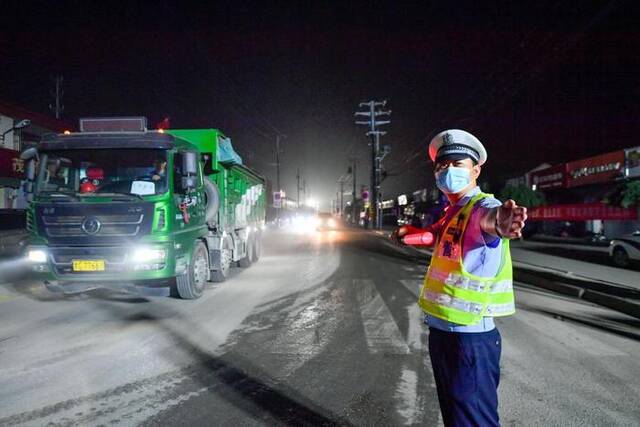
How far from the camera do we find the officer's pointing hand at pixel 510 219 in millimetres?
1964

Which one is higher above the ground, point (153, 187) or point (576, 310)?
point (153, 187)

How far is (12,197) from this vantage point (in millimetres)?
29438

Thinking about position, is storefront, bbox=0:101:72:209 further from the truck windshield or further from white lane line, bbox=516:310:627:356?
white lane line, bbox=516:310:627:356

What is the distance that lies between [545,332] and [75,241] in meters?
7.15

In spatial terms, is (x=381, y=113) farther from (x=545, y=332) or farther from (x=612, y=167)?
(x=545, y=332)

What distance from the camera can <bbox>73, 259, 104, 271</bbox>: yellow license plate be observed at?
7.79 meters

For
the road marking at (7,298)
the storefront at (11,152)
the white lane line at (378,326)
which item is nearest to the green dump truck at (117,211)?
the road marking at (7,298)

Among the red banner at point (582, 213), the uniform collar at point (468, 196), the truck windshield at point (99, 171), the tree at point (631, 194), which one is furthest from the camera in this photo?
the red banner at point (582, 213)

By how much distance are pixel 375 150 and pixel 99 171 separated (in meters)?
38.1

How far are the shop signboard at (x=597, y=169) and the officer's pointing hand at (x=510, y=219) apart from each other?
31.1 m

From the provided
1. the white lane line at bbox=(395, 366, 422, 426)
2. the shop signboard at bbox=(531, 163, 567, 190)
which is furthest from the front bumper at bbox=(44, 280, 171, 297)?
the shop signboard at bbox=(531, 163, 567, 190)

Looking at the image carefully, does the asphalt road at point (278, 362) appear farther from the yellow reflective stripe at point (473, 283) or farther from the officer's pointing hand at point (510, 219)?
the officer's pointing hand at point (510, 219)

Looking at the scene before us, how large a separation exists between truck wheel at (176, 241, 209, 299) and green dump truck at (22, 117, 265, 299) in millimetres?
18

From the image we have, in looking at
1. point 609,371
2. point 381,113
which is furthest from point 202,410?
point 381,113
